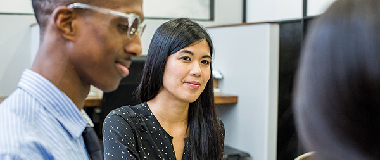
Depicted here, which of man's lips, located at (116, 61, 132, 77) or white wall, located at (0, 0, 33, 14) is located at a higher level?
white wall, located at (0, 0, 33, 14)

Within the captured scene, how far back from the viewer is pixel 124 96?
2.96m

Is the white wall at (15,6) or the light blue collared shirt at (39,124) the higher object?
the white wall at (15,6)

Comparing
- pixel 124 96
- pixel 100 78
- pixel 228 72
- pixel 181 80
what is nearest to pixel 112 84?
pixel 100 78

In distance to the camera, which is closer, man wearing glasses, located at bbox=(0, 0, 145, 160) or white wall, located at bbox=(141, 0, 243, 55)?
man wearing glasses, located at bbox=(0, 0, 145, 160)

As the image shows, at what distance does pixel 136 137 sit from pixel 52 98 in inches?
31.9

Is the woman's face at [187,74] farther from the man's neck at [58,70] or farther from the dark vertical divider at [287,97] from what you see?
the dark vertical divider at [287,97]

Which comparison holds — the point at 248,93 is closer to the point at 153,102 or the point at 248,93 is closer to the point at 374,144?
the point at 153,102

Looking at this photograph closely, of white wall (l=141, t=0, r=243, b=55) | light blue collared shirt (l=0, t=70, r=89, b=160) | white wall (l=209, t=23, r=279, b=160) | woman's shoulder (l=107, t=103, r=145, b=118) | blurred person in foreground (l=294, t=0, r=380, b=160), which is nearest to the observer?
blurred person in foreground (l=294, t=0, r=380, b=160)

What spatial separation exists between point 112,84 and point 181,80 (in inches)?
32.8

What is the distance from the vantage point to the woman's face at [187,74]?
4.79 ft

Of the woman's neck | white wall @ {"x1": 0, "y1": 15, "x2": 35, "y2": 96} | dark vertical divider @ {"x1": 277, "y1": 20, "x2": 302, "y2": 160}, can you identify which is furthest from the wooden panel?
the woman's neck

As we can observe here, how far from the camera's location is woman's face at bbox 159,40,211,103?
1459 mm

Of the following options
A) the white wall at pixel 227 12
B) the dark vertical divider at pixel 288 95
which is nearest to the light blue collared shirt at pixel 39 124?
the dark vertical divider at pixel 288 95

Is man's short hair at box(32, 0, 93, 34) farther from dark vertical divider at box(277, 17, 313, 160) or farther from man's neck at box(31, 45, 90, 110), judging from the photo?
dark vertical divider at box(277, 17, 313, 160)
